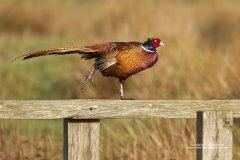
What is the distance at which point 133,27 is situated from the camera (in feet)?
46.9

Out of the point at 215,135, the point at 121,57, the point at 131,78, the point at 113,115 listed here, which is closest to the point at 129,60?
the point at 121,57

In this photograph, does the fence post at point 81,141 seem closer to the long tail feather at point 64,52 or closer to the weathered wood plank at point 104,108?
the weathered wood plank at point 104,108

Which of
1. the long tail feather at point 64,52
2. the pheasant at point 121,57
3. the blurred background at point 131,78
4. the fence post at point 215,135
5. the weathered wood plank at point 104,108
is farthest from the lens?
the blurred background at point 131,78

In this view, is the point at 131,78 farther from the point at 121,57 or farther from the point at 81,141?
the point at 81,141

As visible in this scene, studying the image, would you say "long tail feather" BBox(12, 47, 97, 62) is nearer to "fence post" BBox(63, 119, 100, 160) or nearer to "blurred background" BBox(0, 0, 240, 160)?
"fence post" BBox(63, 119, 100, 160)

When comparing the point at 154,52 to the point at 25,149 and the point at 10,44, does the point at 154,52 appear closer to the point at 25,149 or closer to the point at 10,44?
the point at 25,149

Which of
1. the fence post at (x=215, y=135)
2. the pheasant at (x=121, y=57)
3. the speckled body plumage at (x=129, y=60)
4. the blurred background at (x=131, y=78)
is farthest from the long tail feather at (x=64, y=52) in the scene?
the blurred background at (x=131, y=78)

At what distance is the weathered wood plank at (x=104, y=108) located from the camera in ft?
13.9

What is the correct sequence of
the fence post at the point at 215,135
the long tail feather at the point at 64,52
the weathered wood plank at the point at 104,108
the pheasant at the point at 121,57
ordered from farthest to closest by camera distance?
the pheasant at the point at 121,57, the long tail feather at the point at 64,52, the fence post at the point at 215,135, the weathered wood plank at the point at 104,108

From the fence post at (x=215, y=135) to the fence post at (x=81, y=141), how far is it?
48cm

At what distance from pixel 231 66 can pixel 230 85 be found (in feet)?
1.29

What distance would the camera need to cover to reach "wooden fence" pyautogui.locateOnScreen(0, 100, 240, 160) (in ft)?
14.0

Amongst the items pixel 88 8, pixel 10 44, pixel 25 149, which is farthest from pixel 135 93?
pixel 88 8

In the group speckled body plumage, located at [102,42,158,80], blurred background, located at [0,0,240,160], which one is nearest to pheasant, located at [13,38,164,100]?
speckled body plumage, located at [102,42,158,80]
